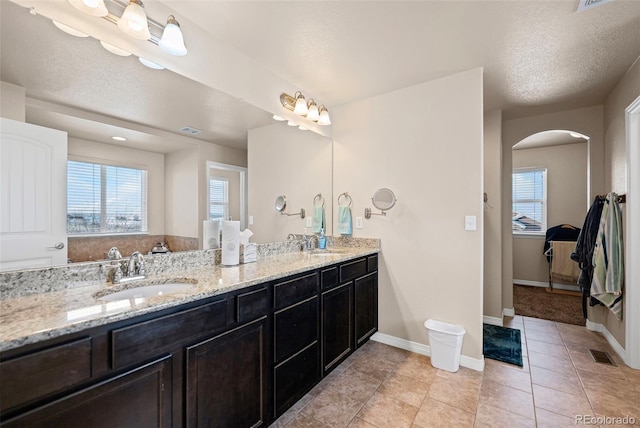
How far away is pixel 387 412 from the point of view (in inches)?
71.2

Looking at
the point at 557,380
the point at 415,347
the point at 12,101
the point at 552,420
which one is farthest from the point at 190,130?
the point at 557,380

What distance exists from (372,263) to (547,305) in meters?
3.05

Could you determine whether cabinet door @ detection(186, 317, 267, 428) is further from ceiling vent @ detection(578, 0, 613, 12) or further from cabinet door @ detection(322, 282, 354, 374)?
ceiling vent @ detection(578, 0, 613, 12)

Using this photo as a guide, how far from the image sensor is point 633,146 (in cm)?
231

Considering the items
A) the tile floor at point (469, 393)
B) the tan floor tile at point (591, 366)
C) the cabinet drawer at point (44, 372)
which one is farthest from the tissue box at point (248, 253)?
the tan floor tile at point (591, 366)

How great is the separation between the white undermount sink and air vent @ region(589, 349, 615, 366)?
3.34 metres

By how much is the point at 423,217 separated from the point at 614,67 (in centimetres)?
198

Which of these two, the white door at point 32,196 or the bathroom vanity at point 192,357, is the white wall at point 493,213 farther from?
the white door at point 32,196

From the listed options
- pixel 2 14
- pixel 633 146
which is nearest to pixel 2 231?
pixel 2 14

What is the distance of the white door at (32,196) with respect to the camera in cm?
114

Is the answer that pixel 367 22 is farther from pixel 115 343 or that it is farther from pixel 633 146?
pixel 633 146

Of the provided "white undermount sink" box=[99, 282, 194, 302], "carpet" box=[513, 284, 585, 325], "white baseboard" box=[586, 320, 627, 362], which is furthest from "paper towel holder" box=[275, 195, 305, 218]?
"carpet" box=[513, 284, 585, 325]

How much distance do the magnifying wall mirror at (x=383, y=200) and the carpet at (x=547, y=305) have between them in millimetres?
2485

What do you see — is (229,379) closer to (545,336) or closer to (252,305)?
(252,305)
